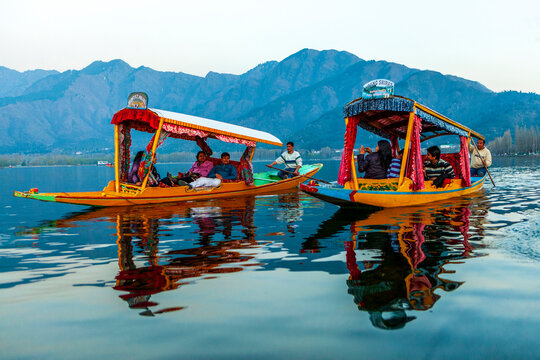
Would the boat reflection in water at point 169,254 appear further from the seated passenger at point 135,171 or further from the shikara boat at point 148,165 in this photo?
the seated passenger at point 135,171

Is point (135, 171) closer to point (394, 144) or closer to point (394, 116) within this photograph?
point (394, 116)

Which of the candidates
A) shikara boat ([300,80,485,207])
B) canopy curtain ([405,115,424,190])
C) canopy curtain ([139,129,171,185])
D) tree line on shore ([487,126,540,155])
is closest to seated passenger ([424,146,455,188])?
shikara boat ([300,80,485,207])

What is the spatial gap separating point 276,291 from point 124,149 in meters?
13.0

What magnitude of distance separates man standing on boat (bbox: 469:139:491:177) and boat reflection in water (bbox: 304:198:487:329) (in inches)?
259

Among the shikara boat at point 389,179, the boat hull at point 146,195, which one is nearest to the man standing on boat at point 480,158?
the shikara boat at point 389,179

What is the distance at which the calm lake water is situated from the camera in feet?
13.0

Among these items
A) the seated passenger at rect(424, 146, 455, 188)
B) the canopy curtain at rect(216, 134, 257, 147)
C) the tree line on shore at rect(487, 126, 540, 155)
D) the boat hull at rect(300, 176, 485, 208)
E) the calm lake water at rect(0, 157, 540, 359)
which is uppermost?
the tree line on shore at rect(487, 126, 540, 155)

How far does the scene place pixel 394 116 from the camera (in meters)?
15.2

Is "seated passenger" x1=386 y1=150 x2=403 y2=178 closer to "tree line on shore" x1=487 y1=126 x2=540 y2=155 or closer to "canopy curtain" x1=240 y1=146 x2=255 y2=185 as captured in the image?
"canopy curtain" x1=240 y1=146 x2=255 y2=185

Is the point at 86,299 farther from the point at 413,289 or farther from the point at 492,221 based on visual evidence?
the point at 492,221

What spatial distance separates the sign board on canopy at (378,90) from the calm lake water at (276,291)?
392 centimetres

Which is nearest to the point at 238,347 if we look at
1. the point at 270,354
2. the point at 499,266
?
the point at 270,354

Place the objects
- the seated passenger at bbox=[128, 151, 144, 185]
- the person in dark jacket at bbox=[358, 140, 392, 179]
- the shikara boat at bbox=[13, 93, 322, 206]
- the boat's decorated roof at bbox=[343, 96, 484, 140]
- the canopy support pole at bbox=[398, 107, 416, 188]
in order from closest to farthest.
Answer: the boat's decorated roof at bbox=[343, 96, 484, 140] → the canopy support pole at bbox=[398, 107, 416, 188] → the person in dark jacket at bbox=[358, 140, 392, 179] → the shikara boat at bbox=[13, 93, 322, 206] → the seated passenger at bbox=[128, 151, 144, 185]

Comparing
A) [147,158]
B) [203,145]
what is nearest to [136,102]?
[147,158]
